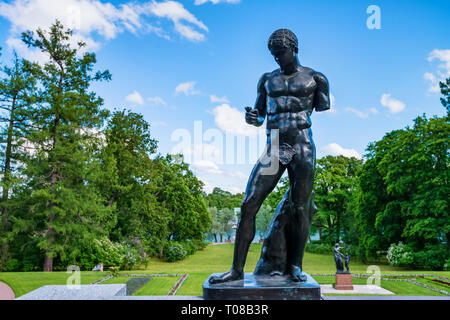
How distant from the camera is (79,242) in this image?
2052cm

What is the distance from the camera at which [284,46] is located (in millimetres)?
4734

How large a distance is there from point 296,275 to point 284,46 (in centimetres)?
296

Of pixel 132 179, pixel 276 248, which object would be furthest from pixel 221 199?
pixel 276 248

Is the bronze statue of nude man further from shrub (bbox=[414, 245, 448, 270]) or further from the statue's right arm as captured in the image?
shrub (bbox=[414, 245, 448, 270])

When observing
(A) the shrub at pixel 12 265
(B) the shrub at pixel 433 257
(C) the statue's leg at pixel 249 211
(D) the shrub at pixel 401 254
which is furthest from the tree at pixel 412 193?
(A) the shrub at pixel 12 265

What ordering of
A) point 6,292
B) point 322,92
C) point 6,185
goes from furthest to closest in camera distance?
point 6,185 → point 6,292 → point 322,92

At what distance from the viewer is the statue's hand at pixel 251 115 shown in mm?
4811

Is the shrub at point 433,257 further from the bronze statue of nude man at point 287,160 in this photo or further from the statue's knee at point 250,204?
the statue's knee at point 250,204

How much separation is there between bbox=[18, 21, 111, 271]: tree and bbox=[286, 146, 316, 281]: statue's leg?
55.8 ft

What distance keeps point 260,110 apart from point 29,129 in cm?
1939

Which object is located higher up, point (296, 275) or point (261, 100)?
point (261, 100)

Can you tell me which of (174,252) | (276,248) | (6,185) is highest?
(6,185)

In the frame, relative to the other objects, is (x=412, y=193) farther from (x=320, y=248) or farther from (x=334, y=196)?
(x=320, y=248)

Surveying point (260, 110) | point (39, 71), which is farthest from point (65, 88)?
point (260, 110)
